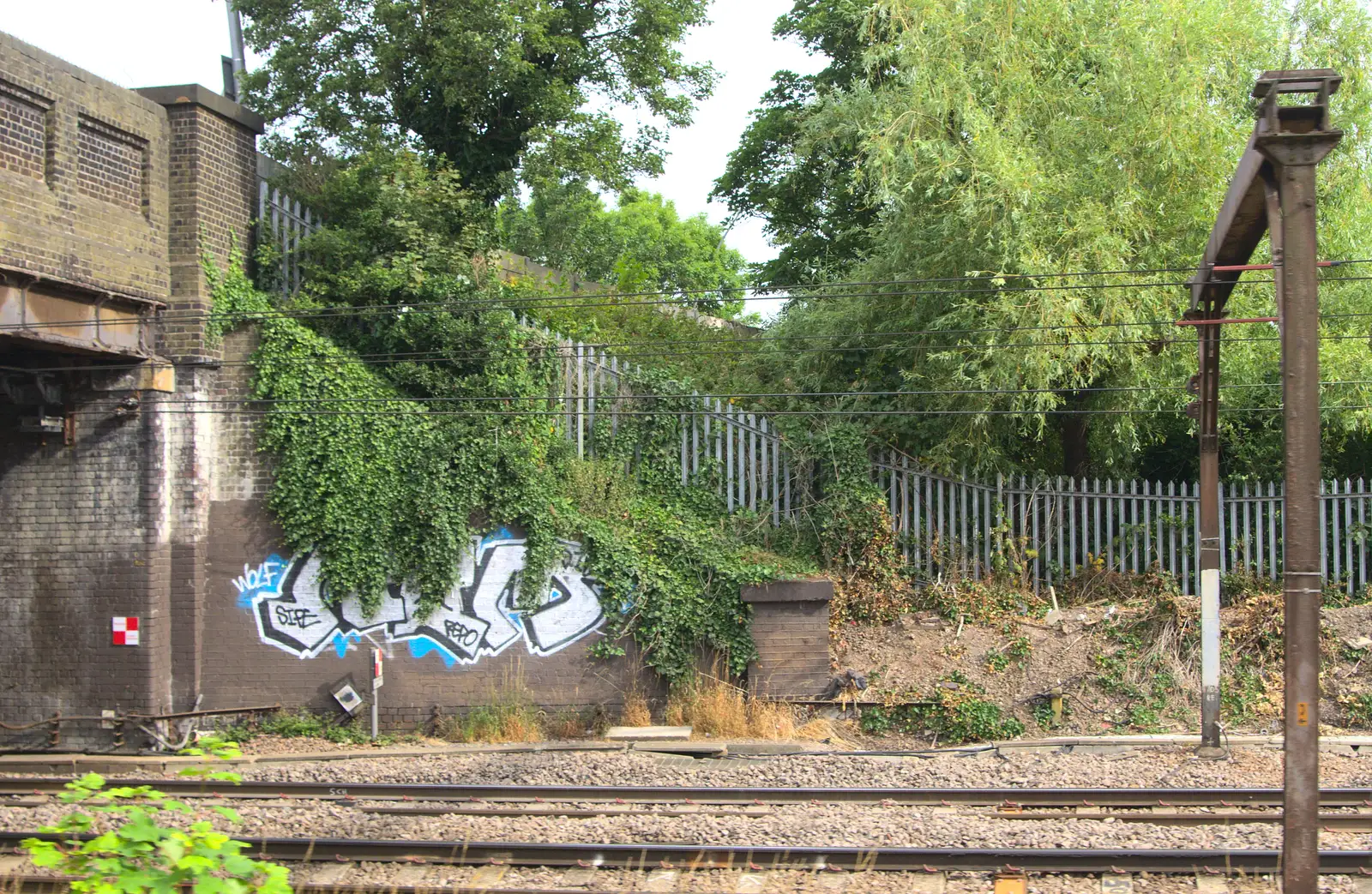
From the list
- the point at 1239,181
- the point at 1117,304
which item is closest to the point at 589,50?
the point at 1117,304

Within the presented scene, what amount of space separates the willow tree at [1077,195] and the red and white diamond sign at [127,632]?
9425 mm

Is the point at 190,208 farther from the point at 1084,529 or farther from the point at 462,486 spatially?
the point at 1084,529

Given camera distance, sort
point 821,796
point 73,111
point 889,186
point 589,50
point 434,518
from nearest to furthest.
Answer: point 821,796 < point 73,111 < point 434,518 < point 889,186 < point 589,50

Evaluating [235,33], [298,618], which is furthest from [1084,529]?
[235,33]

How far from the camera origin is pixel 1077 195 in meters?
13.8

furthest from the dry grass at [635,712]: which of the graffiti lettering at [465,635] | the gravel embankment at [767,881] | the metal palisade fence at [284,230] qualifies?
the metal palisade fence at [284,230]

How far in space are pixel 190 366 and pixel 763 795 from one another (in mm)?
8897

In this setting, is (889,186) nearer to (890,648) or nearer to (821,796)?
(890,648)

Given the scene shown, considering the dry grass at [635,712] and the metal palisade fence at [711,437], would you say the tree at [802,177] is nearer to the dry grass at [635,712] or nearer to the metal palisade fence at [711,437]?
the metal palisade fence at [711,437]

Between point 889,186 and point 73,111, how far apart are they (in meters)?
10.0

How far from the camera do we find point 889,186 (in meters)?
14.6

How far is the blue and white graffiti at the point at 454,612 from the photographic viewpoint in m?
13.3

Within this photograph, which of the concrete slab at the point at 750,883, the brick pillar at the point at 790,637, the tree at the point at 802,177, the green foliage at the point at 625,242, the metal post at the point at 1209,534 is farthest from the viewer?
the green foliage at the point at 625,242

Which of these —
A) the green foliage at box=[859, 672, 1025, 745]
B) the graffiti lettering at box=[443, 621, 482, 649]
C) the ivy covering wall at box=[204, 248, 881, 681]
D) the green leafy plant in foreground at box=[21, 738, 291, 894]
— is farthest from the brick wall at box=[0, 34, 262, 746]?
the green leafy plant in foreground at box=[21, 738, 291, 894]
